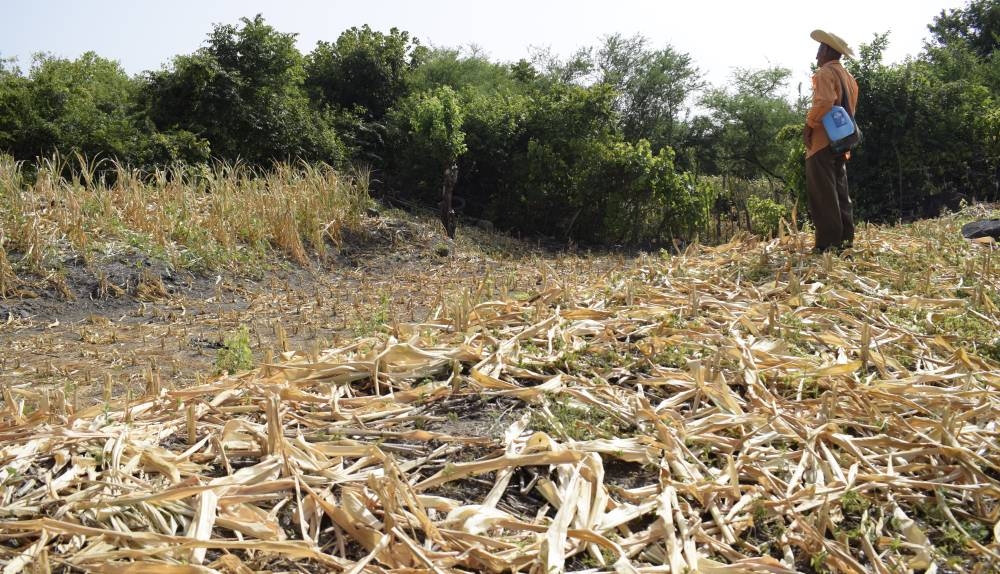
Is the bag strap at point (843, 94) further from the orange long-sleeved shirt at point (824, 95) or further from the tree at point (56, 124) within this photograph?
the tree at point (56, 124)

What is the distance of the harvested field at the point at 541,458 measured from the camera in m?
1.76

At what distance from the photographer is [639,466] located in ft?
7.29

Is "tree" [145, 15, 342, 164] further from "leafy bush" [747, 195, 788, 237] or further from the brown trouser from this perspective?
the brown trouser

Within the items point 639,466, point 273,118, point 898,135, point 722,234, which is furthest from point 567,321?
point 722,234

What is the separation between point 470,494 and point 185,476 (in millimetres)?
737

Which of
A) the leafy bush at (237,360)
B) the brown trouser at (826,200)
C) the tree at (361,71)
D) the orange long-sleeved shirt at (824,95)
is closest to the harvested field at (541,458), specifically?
the leafy bush at (237,360)

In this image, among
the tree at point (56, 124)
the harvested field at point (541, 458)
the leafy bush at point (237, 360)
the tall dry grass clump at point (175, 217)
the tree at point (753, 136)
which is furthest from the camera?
the tree at point (753, 136)

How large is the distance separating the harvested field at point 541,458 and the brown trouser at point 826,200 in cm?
226

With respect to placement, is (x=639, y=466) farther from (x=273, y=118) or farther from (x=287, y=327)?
(x=273, y=118)

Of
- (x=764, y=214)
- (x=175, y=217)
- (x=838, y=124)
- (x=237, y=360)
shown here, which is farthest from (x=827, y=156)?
(x=764, y=214)

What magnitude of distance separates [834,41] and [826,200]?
1.10 meters

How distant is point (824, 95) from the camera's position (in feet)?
17.7

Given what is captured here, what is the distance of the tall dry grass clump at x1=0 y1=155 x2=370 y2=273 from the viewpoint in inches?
257

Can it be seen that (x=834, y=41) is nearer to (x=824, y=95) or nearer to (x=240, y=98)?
(x=824, y=95)
